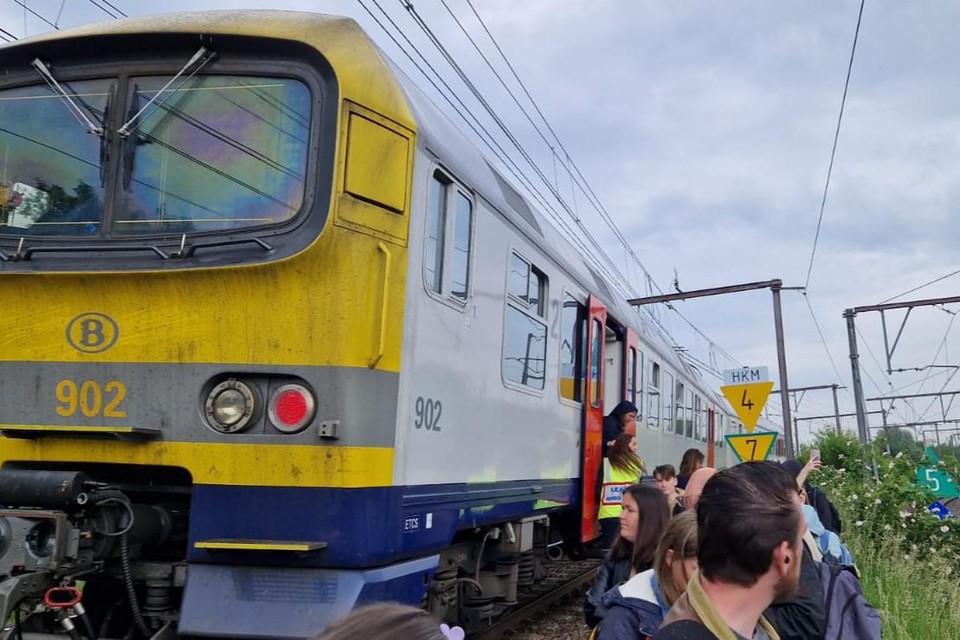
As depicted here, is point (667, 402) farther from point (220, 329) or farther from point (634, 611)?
point (634, 611)

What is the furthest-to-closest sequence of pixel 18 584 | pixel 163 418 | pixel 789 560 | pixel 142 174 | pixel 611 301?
pixel 611 301, pixel 142 174, pixel 163 418, pixel 18 584, pixel 789 560

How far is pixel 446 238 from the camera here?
16.3ft

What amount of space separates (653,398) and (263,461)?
30.7ft

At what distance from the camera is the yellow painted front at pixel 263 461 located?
4.00 meters

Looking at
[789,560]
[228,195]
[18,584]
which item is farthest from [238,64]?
[789,560]

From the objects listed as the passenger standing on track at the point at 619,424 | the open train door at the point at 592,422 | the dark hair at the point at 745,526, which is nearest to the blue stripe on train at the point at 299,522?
the dark hair at the point at 745,526

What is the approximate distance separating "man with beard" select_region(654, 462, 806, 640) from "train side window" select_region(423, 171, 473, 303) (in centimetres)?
253

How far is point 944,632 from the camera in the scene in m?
6.04

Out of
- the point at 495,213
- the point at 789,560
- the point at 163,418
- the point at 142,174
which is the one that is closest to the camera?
the point at 789,560

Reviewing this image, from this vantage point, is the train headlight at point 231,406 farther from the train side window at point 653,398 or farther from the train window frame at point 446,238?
the train side window at point 653,398

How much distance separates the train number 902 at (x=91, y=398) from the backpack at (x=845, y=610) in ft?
9.97

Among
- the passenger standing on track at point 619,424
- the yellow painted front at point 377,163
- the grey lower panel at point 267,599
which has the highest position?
the yellow painted front at point 377,163

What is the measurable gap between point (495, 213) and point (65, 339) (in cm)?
261

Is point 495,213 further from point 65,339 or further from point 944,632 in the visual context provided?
point 944,632
